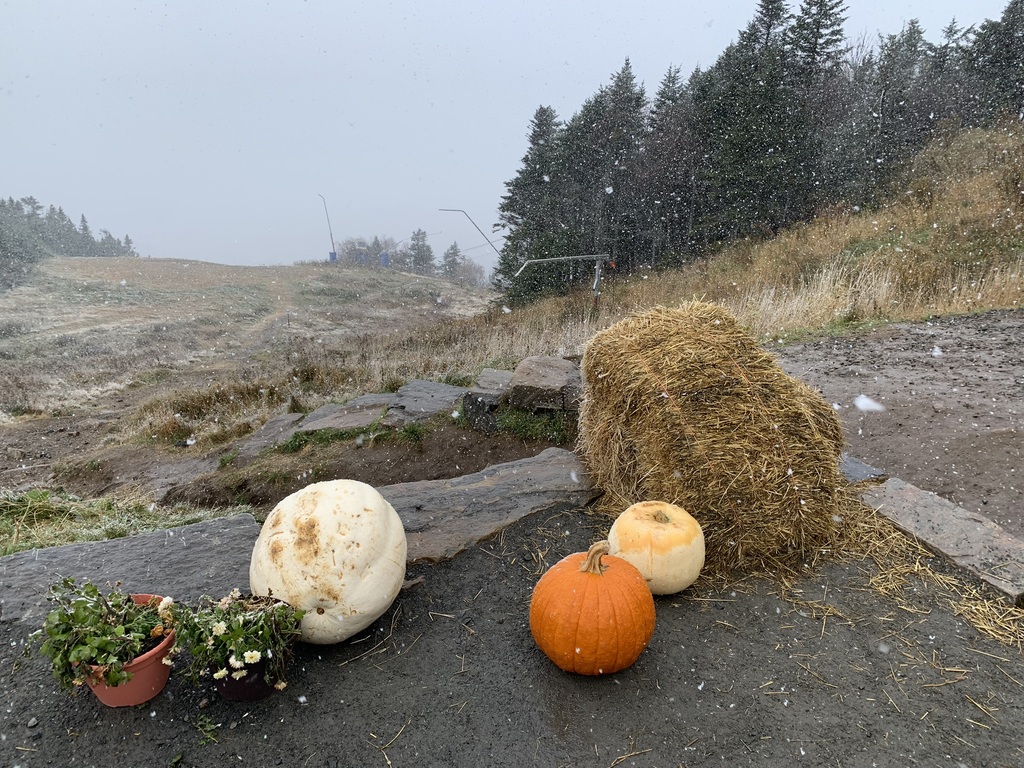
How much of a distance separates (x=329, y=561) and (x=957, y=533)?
3827 mm

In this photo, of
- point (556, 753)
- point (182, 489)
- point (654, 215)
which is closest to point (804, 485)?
point (556, 753)

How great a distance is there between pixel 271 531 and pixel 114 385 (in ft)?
55.1

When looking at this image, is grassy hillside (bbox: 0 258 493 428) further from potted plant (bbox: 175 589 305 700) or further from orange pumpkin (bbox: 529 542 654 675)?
orange pumpkin (bbox: 529 542 654 675)

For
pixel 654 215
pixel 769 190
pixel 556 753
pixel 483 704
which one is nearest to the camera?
pixel 556 753

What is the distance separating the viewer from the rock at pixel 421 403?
707cm

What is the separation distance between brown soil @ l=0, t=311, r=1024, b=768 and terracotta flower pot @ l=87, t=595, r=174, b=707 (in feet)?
0.26

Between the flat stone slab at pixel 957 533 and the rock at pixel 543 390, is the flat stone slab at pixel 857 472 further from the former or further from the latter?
the rock at pixel 543 390

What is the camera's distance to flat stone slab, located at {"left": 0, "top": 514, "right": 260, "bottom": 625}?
292cm

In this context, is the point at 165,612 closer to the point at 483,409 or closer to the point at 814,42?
the point at 483,409

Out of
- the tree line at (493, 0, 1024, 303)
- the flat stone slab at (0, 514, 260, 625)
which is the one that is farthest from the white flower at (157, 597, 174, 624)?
the tree line at (493, 0, 1024, 303)

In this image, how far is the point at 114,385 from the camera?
52.0 ft

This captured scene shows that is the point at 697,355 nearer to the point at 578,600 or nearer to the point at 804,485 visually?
the point at 804,485

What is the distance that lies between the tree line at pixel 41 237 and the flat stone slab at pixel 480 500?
44565mm

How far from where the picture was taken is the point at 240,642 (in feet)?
7.09
